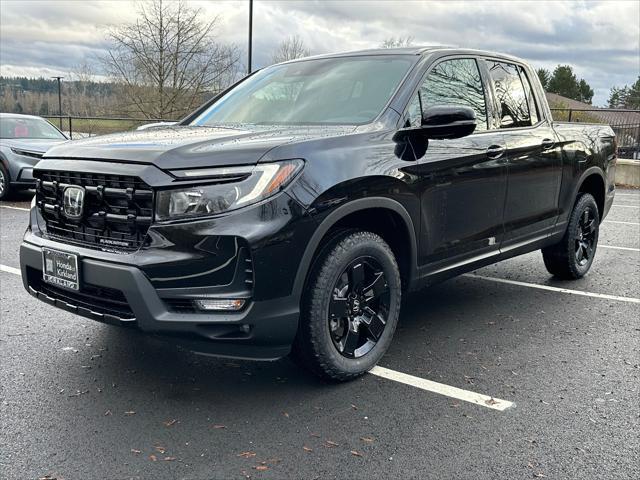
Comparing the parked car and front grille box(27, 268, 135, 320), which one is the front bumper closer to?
front grille box(27, 268, 135, 320)

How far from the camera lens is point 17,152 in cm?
1075

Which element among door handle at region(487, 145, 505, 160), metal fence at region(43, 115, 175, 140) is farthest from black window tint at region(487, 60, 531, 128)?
metal fence at region(43, 115, 175, 140)

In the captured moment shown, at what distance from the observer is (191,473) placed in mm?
2512

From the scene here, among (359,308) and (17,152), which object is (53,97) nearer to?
(17,152)

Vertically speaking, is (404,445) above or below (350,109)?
below

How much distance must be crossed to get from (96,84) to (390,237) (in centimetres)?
Result: 3109

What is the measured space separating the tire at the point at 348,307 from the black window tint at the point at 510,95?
5.69 feet

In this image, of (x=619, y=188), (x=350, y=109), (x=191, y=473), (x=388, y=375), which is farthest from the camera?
(x=619, y=188)

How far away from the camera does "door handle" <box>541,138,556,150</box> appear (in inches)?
189

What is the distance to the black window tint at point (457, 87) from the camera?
393 cm

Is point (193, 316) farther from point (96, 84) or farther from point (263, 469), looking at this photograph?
point (96, 84)

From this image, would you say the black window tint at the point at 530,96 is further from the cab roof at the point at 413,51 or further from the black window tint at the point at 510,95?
the cab roof at the point at 413,51

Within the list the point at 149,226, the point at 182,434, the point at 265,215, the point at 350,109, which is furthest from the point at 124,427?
the point at 350,109

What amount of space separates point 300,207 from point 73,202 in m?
Result: 1.16
